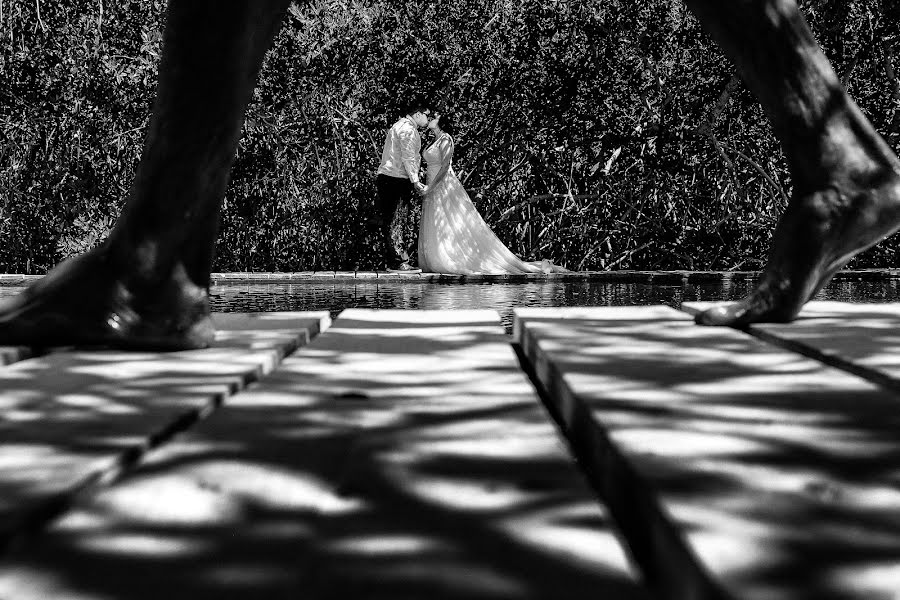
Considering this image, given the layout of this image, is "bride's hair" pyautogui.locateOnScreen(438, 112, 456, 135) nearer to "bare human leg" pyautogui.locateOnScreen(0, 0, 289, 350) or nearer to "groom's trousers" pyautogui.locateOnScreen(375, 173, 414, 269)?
"groom's trousers" pyautogui.locateOnScreen(375, 173, 414, 269)

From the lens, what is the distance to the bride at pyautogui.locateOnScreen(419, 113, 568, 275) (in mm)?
10992

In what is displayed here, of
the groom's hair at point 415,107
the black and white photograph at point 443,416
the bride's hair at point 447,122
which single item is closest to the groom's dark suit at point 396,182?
the groom's hair at point 415,107

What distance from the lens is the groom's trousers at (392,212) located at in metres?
11.3

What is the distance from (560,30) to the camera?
11.7 metres

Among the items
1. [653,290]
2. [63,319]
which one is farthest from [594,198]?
[63,319]

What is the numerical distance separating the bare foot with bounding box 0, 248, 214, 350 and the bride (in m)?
8.59

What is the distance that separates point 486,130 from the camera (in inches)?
452

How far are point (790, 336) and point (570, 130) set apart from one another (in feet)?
30.2

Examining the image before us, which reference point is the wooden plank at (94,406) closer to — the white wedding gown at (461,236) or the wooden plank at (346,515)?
the wooden plank at (346,515)

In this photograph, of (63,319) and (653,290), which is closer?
(63,319)

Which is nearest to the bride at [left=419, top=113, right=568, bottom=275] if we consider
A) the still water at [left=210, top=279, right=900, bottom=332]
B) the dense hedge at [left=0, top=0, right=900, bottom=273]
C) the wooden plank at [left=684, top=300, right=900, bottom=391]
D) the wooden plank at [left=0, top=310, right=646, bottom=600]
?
the dense hedge at [left=0, top=0, right=900, bottom=273]

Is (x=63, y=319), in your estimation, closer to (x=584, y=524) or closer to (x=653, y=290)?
(x=584, y=524)

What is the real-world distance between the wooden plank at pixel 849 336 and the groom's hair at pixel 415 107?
835cm

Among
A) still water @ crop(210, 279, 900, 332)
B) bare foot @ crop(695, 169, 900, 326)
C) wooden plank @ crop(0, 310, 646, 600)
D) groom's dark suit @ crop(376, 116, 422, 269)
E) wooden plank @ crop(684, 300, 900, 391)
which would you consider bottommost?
still water @ crop(210, 279, 900, 332)
